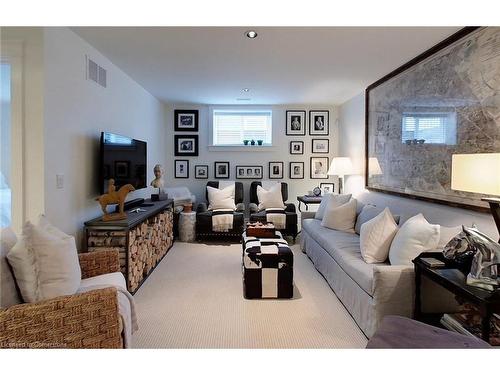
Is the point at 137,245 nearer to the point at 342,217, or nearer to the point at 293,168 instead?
the point at 342,217

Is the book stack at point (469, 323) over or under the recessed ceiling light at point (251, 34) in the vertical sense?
under

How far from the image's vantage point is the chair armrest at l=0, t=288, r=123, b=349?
57.1 inches

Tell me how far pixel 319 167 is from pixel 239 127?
1778mm

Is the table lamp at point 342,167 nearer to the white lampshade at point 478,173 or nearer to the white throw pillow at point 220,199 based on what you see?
the white throw pillow at point 220,199

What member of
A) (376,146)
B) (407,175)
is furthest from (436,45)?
(376,146)

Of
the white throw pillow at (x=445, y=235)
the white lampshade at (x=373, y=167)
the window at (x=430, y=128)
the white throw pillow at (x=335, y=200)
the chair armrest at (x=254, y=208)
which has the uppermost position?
the window at (x=430, y=128)

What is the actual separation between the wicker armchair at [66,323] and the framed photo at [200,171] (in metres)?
4.56

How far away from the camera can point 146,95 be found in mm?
4977

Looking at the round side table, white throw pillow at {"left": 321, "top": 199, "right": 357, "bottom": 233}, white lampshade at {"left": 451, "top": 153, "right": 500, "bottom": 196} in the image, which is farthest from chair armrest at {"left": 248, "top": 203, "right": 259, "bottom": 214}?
white lampshade at {"left": 451, "top": 153, "right": 500, "bottom": 196}

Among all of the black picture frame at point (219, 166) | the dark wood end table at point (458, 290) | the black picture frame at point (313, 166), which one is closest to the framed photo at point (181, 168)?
the black picture frame at point (219, 166)

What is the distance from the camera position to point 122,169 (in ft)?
11.6

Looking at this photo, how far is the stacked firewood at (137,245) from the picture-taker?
9.46 feet
